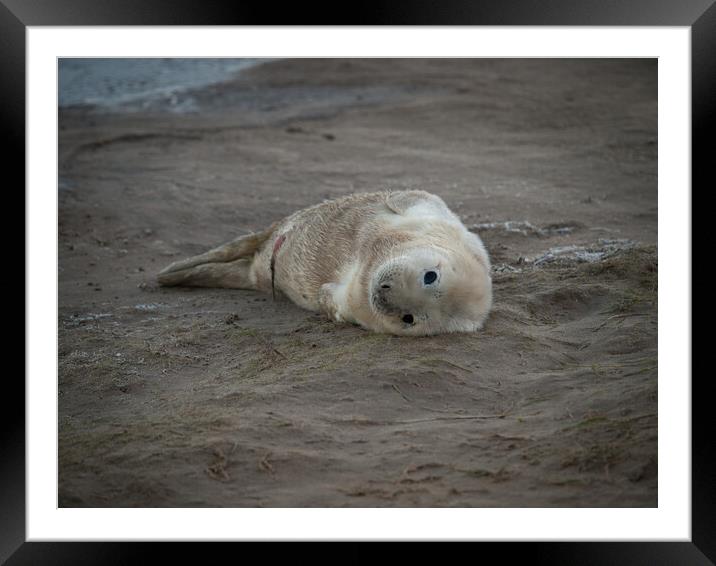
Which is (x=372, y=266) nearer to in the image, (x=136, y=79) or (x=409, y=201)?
(x=409, y=201)

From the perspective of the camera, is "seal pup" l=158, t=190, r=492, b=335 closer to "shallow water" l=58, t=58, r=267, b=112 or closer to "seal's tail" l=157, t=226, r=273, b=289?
"seal's tail" l=157, t=226, r=273, b=289

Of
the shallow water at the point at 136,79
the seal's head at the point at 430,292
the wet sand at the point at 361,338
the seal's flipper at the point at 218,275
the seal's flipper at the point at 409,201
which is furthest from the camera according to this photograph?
the shallow water at the point at 136,79

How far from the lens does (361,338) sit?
502cm

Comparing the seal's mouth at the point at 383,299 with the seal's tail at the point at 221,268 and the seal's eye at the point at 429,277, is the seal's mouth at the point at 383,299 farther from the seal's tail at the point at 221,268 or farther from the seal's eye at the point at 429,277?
the seal's tail at the point at 221,268

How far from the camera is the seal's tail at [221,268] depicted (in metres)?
6.57

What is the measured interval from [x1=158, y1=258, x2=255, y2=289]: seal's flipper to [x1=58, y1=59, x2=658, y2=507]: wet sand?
0.33ft

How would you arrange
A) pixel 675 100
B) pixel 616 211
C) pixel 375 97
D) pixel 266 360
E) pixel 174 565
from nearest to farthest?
1. pixel 174 565
2. pixel 675 100
3. pixel 266 360
4. pixel 616 211
5. pixel 375 97

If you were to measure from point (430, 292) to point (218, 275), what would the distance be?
2331mm

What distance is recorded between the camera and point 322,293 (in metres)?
5.51

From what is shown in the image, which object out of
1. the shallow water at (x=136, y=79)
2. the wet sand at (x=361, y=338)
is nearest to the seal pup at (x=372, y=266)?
the wet sand at (x=361, y=338)

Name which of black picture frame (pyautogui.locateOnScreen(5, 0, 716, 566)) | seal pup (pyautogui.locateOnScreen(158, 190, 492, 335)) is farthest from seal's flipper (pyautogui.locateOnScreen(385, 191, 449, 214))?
black picture frame (pyautogui.locateOnScreen(5, 0, 716, 566))

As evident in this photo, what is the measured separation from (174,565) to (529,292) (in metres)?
3.03

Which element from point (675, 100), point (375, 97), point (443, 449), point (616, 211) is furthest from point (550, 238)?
point (375, 97)

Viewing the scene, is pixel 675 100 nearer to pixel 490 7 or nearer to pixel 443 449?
pixel 490 7
